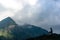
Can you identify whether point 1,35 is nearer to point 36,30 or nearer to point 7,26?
point 7,26

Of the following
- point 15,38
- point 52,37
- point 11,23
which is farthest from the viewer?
point 11,23

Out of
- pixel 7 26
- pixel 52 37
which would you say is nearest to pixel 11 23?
pixel 7 26

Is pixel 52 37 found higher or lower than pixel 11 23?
lower

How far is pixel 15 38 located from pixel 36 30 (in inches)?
443

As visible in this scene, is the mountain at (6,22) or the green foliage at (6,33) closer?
the green foliage at (6,33)

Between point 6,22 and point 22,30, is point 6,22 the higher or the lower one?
the higher one

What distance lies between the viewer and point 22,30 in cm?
8625

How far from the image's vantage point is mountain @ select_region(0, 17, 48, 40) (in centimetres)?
8469

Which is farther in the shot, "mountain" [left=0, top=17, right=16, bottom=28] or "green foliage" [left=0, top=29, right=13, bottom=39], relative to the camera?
"mountain" [left=0, top=17, right=16, bottom=28]

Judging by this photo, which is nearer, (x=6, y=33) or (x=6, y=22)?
(x=6, y=33)

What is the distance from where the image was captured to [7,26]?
87812 mm

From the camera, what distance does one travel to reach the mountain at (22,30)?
84688 mm

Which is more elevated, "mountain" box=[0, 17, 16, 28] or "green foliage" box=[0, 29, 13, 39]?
"mountain" box=[0, 17, 16, 28]

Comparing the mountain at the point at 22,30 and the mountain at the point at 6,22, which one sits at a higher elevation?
the mountain at the point at 6,22
